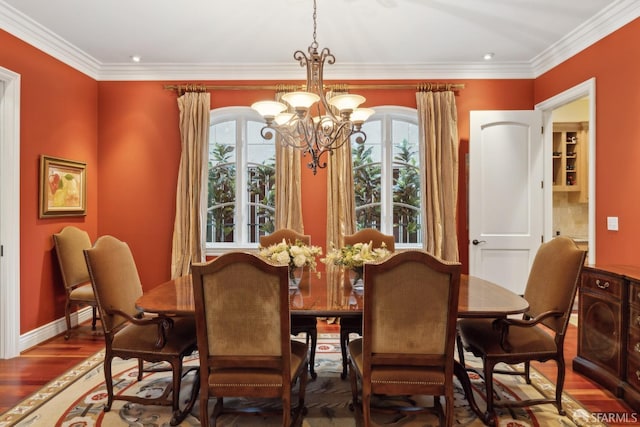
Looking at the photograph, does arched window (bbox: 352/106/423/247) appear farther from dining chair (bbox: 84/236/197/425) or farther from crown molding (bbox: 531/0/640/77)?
dining chair (bbox: 84/236/197/425)

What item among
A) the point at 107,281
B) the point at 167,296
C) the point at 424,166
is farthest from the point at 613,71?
the point at 107,281

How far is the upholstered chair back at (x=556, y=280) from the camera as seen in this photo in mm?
2203

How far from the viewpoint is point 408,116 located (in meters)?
4.54

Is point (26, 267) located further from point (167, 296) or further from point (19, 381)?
point (167, 296)

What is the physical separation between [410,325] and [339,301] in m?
0.48

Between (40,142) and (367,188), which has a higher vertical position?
(40,142)

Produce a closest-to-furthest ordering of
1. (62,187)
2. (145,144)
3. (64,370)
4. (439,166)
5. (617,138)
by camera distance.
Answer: (64,370) < (617,138) < (62,187) < (439,166) < (145,144)

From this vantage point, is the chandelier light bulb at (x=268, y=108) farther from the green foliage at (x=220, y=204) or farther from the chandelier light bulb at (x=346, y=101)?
the green foliage at (x=220, y=204)

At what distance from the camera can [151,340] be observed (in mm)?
2326

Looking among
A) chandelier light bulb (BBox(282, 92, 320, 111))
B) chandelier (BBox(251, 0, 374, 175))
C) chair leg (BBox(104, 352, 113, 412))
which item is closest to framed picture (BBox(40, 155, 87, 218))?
chair leg (BBox(104, 352, 113, 412))

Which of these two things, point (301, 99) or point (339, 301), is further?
point (301, 99)

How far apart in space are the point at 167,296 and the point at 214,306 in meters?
0.63

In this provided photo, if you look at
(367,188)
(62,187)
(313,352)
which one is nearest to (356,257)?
(313,352)

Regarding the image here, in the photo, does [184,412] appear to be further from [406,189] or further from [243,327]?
[406,189]
